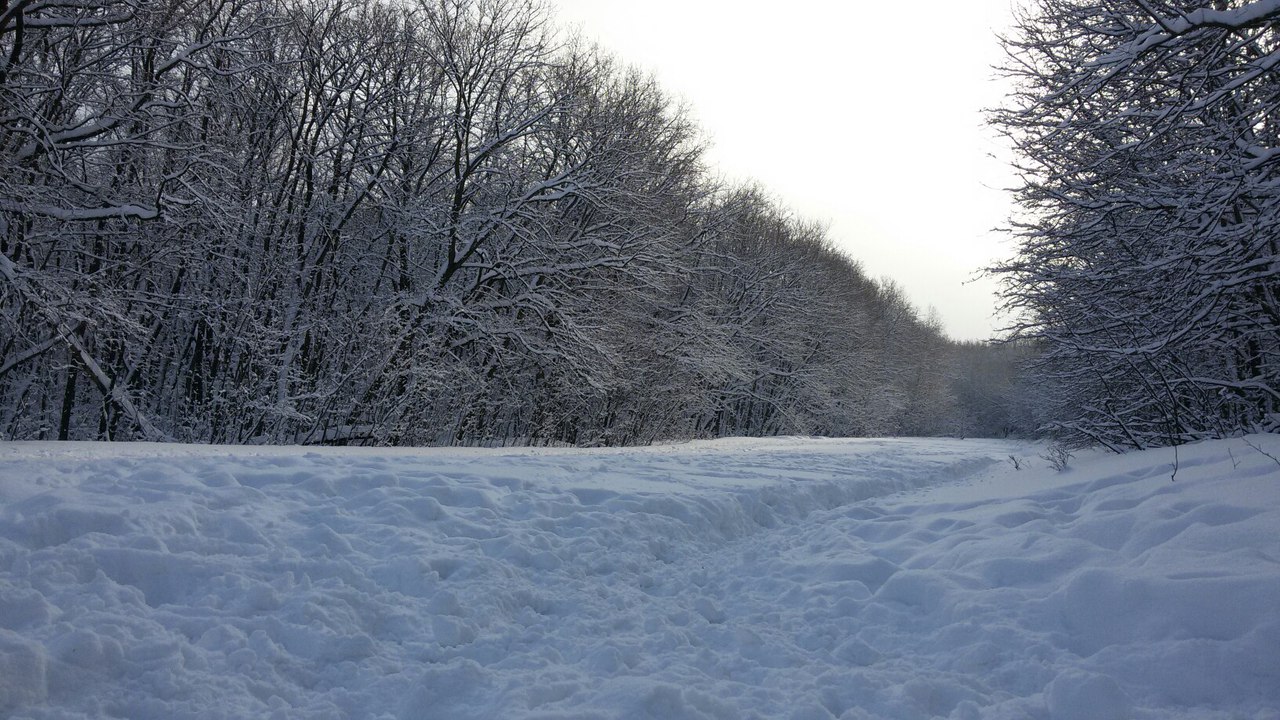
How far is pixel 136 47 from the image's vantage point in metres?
9.01

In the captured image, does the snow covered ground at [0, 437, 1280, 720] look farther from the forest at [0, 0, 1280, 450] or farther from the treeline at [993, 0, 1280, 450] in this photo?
the forest at [0, 0, 1280, 450]

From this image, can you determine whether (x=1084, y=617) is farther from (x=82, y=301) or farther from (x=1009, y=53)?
(x=82, y=301)

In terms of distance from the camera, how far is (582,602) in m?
4.25

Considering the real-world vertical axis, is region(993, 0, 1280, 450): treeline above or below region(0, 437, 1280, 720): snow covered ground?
above

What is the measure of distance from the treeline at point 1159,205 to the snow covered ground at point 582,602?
1880mm

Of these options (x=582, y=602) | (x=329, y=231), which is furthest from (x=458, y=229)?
→ (x=582, y=602)

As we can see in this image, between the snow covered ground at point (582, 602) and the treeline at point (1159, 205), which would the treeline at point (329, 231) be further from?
the treeline at point (1159, 205)

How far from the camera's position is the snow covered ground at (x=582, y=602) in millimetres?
2936

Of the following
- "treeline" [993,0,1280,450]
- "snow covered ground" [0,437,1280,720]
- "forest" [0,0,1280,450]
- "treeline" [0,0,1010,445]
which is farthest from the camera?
"treeline" [0,0,1010,445]

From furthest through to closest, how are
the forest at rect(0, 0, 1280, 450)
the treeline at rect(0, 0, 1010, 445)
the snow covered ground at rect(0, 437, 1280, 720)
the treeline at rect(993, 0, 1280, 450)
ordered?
the treeline at rect(0, 0, 1010, 445)
the forest at rect(0, 0, 1280, 450)
the treeline at rect(993, 0, 1280, 450)
the snow covered ground at rect(0, 437, 1280, 720)

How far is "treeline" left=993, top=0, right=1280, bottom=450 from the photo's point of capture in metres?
5.43

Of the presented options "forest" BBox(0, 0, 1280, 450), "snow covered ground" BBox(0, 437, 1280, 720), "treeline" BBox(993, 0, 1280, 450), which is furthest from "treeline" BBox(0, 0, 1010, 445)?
"treeline" BBox(993, 0, 1280, 450)

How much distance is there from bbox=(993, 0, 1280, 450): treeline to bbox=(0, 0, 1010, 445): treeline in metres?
8.75

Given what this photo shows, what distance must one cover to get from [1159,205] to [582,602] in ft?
22.6
